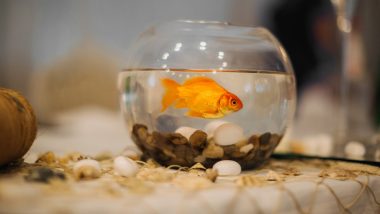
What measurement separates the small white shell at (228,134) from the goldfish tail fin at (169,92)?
7 cm

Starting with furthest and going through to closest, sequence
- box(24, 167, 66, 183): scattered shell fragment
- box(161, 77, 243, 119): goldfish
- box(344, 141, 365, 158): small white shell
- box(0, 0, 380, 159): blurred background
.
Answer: box(0, 0, 380, 159): blurred background → box(344, 141, 365, 158): small white shell → box(161, 77, 243, 119): goldfish → box(24, 167, 66, 183): scattered shell fragment

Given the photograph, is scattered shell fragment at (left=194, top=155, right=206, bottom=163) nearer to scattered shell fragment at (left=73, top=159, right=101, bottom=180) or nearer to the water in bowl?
the water in bowl

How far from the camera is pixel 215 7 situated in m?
2.05

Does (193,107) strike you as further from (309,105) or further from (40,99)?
(40,99)

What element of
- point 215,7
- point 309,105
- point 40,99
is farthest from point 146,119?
point 40,99

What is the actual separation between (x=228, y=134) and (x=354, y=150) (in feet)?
1.18

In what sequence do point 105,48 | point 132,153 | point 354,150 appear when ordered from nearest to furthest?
point 132,153, point 354,150, point 105,48

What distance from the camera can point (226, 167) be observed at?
0.61m

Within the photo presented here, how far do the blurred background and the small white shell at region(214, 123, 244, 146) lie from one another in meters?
0.88

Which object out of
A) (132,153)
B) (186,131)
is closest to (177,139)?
(186,131)

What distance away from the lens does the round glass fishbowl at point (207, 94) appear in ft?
2.01

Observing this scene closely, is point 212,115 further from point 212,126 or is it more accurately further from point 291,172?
point 291,172

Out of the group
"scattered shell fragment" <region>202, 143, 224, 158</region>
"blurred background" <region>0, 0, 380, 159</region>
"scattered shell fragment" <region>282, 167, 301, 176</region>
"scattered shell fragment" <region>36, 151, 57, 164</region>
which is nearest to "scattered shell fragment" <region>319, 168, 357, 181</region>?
"scattered shell fragment" <region>282, 167, 301, 176</region>

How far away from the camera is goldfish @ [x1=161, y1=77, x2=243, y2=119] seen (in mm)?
599
